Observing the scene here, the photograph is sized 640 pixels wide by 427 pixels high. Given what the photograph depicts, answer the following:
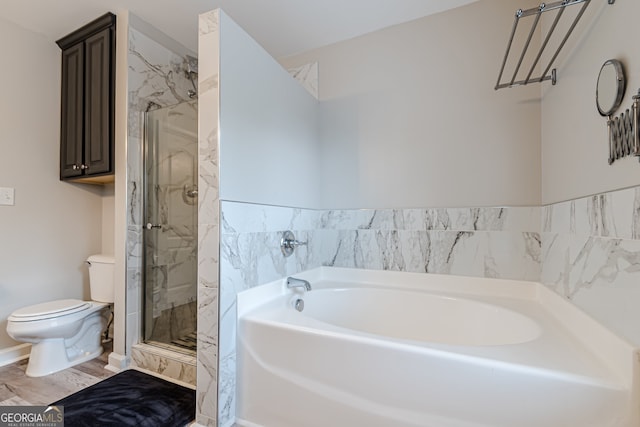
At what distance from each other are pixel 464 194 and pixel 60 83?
3225mm

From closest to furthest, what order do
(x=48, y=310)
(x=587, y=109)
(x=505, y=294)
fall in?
(x=587, y=109)
(x=505, y=294)
(x=48, y=310)

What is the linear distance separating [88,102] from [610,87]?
3.03m

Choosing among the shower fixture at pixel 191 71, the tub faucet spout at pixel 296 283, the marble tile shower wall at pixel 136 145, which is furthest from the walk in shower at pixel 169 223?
the tub faucet spout at pixel 296 283

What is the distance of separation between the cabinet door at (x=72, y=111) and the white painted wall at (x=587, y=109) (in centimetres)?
308

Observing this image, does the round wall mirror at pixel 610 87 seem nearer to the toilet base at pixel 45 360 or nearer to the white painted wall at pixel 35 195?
the toilet base at pixel 45 360

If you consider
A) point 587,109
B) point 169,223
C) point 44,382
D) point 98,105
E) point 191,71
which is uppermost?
point 191,71

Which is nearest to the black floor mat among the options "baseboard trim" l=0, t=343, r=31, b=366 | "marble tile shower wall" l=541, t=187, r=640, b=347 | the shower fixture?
"baseboard trim" l=0, t=343, r=31, b=366

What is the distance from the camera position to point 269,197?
5.58 feet

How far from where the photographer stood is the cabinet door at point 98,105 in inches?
81.9

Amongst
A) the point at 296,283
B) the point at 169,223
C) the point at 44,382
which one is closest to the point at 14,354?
the point at 44,382

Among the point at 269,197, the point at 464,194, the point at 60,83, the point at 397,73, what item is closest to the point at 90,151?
the point at 60,83

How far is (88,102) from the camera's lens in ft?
7.19

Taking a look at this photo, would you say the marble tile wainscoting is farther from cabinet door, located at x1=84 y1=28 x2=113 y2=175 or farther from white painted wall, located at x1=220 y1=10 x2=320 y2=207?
cabinet door, located at x1=84 y1=28 x2=113 y2=175

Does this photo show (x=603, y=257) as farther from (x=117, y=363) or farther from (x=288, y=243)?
(x=117, y=363)
